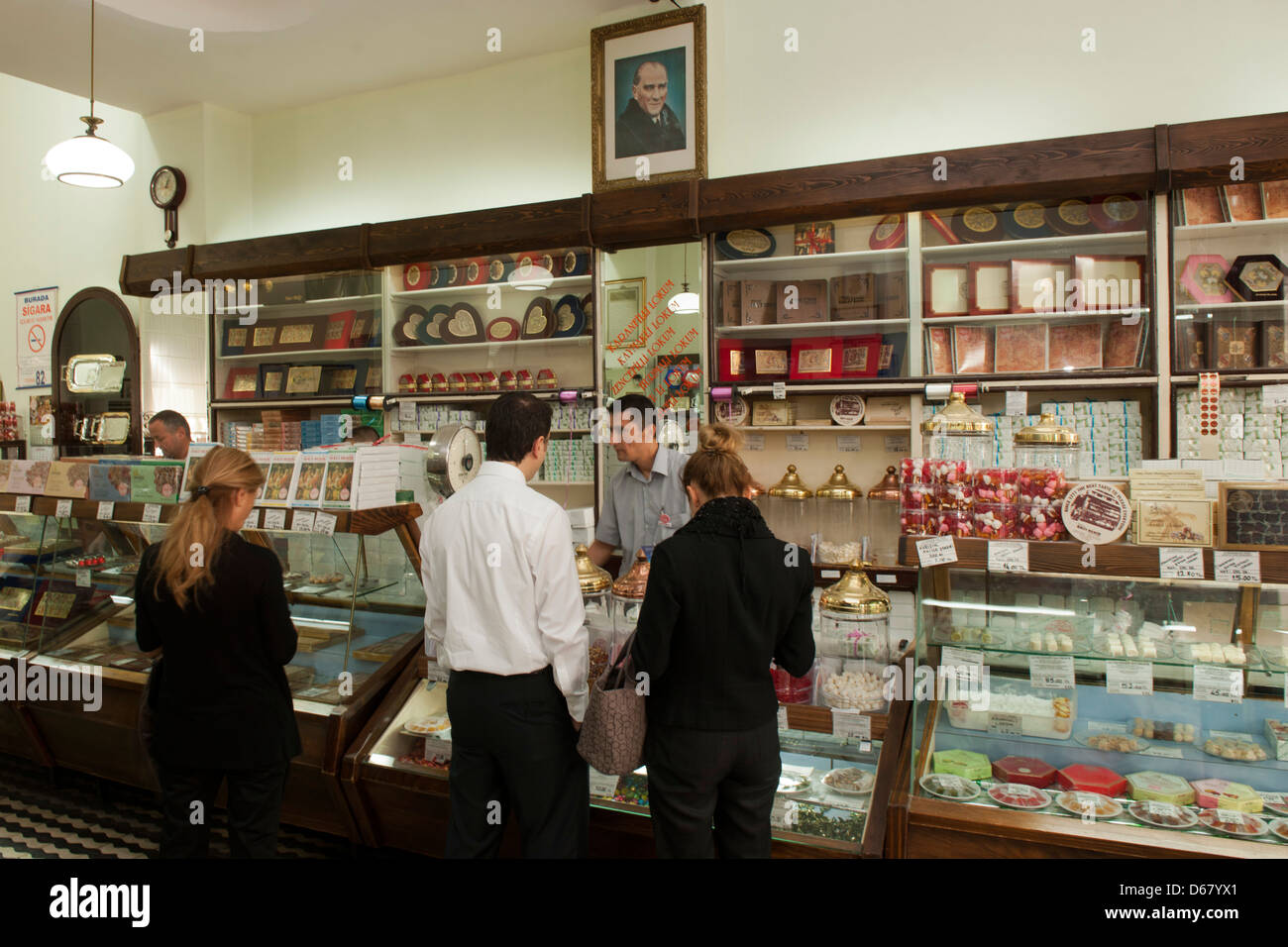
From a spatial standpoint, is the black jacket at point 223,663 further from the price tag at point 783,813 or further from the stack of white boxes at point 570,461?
the stack of white boxes at point 570,461

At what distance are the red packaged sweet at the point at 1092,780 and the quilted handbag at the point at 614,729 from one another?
46.5 inches

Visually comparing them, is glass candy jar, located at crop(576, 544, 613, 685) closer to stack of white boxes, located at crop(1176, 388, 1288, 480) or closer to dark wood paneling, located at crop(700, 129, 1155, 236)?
dark wood paneling, located at crop(700, 129, 1155, 236)

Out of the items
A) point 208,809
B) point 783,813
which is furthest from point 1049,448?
point 208,809

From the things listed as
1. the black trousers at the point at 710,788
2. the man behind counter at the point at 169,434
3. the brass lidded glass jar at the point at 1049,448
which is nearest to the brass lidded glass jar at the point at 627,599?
the black trousers at the point at 710,788

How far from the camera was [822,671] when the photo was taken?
2516 millimetres

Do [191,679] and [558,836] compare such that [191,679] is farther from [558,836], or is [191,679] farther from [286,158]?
[286,158]

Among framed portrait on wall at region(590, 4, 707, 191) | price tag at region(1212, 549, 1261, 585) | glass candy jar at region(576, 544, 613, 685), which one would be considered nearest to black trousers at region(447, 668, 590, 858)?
glass candy jar at region(576, 544, 613, 685)

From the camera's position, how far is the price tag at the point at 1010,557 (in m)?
2.19

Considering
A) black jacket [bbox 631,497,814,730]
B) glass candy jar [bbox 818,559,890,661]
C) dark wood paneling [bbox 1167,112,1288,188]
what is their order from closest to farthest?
black jacket [bbox 631,497,814,730] < glass candy jar [bbox 818,559,890,661] < dark wood paneling [bbox 1167,112,1288,188]

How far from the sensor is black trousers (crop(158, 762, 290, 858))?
234cm

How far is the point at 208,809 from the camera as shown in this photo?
2.38 meters

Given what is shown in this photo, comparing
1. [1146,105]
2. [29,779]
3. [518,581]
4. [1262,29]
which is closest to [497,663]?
[518,581]

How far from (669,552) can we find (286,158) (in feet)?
20.8

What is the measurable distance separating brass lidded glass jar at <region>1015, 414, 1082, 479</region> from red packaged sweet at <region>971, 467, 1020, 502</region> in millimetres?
103
